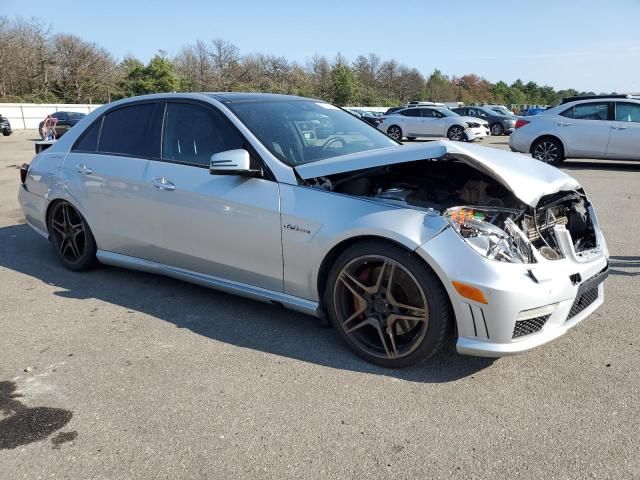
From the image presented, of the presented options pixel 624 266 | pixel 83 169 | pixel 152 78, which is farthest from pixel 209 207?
pixel 152 78

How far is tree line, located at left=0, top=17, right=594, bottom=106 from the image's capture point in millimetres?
50094

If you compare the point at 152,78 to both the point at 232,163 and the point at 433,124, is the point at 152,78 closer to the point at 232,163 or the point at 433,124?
the point at 433,124

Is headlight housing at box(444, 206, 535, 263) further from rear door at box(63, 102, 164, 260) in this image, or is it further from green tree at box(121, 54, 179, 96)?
green tree at box(121, 54, 179, 96)

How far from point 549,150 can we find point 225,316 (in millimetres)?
11191

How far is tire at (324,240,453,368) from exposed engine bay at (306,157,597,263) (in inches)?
13.2

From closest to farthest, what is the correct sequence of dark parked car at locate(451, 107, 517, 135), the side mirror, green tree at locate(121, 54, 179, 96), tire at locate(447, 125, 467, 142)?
the side mirror
tire at locate(447, 125, 467, 142)
dark parked car at locate(451, 107, 517, 135)
green tree at locate(121, 54, 179, 96)

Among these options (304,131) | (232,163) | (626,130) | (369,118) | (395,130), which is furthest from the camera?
(369,118)

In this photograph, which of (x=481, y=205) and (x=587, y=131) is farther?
(x=587, y=131)

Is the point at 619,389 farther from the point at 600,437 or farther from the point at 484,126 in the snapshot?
the point at 484,126

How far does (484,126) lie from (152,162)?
2240 cm

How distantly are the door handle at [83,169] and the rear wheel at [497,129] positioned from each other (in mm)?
26841

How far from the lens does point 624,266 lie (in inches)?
202

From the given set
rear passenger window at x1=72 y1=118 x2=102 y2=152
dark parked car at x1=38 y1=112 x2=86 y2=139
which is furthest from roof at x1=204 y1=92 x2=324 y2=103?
dark parked car at x1=38 y1=112 x2=86 y2=139

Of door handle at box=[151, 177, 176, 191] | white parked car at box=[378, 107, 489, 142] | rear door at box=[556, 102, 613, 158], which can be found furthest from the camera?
white parked car at box=[378, 107, 489, 142]
